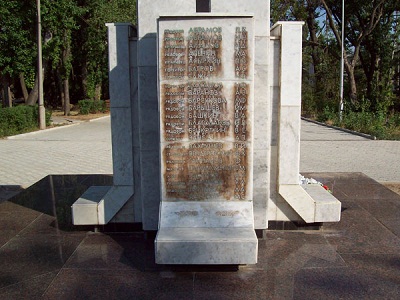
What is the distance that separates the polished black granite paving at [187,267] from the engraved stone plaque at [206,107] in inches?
30.5

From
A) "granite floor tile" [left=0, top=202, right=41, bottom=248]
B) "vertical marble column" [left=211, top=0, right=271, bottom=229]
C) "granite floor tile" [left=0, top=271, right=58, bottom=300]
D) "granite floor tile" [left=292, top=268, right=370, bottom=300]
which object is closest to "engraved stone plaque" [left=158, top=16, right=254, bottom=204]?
"vertical marble column" [left=211, top=0, right=271, bottom=229]

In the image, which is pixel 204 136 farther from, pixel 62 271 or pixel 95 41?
pixel 95 41

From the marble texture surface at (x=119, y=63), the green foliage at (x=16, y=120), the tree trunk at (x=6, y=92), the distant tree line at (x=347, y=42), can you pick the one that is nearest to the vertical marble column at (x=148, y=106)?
the marble texture surface at (x=119, y=63)

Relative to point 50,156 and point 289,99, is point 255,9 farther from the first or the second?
point 50,156

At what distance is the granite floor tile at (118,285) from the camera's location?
362cm

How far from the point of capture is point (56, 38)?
2239 centimetres

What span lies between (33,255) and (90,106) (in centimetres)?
2769

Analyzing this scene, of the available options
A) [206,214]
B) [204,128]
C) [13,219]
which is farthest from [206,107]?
[13,219]

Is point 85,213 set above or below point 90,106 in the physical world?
below

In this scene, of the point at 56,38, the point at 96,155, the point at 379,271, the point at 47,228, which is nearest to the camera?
the point at 379,271

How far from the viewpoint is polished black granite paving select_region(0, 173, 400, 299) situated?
3686 millimetres

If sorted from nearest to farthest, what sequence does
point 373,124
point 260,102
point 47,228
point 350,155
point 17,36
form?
1. point 260,102
2. point 47,228
3. point 350,155
4. point 373,124
5. point 17,36

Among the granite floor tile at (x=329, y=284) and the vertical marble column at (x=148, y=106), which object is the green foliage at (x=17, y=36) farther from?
the granite floor tile at (x=329, y=284)

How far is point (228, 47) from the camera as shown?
4.31 meters
